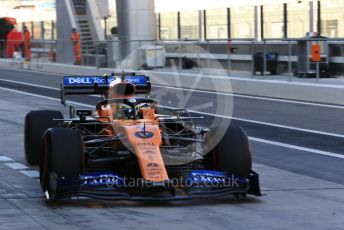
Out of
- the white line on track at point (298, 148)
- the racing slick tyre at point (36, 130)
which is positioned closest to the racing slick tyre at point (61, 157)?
the racing slick tyre at point (36, 130)

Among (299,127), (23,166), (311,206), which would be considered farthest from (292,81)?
(311,206)

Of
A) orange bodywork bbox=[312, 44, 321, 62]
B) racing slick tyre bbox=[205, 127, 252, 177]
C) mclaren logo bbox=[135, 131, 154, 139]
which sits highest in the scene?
orange bodywork bbox=[312, 44, 321, 62]

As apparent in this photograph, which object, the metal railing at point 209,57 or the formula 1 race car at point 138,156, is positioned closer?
the formula 1 race car at point 138,156

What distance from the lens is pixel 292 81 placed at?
22.3 metres

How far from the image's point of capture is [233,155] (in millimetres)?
8180

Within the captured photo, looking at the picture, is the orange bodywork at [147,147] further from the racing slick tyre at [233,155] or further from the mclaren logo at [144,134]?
the racing slick tyre at [233,155]

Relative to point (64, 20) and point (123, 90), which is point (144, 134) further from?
point (64, 20)

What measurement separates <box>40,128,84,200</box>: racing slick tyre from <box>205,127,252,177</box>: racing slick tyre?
1451 mm

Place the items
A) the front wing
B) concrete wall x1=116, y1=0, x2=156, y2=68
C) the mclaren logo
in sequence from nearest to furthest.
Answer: the front wing
the mclaren logo
concrete wall x1=116, y1=0, x2=156, y2=68

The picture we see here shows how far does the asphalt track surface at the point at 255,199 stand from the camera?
7.07 metres

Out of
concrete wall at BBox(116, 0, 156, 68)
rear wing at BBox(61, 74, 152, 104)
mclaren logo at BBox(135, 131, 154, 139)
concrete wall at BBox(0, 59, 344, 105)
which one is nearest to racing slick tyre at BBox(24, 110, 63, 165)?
rear wing at BBox(61, 74, 152, 104)

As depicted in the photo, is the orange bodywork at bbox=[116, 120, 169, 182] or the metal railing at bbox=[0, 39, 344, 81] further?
the metal railing at bbox=[0, 39, 344, 81]

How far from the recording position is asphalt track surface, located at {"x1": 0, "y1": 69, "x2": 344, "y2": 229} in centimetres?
707

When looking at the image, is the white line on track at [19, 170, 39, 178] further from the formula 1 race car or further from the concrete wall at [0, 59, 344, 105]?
the concrete wall at [0, 59, 344, 105]
